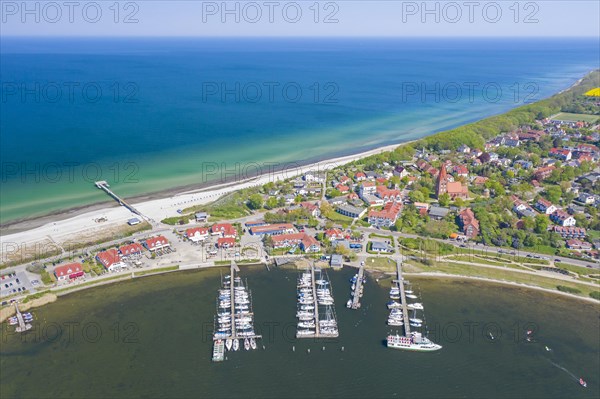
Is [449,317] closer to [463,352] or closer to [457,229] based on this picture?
[463,352]

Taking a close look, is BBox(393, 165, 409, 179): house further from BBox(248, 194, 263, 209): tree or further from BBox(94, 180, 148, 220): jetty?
BBox(94, 180, 148, 220): jetty

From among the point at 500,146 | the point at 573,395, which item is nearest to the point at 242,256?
the point at 573,395

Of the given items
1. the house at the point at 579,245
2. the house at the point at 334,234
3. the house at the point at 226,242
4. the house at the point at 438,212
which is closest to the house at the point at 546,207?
the house at the point at 579,245

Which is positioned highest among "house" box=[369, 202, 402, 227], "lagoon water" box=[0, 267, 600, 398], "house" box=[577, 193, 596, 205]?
"house" box=[577, 193, 596, 205]

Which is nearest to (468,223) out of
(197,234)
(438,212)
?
(438,212)

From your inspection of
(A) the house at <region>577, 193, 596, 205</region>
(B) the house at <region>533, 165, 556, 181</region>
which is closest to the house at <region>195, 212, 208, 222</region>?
(B) the house at <region>533, 165, 556, 181</region>

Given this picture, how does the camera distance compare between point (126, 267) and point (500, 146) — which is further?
point (500, 146)
